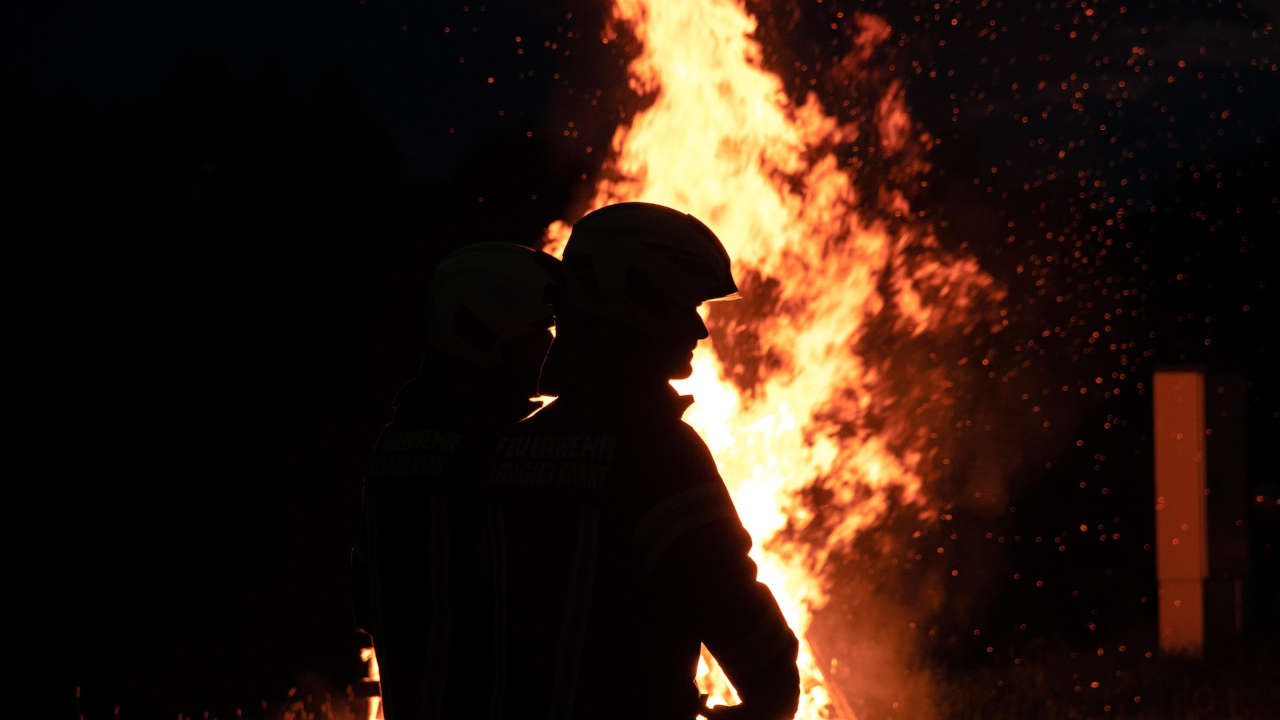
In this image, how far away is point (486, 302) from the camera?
4.14 meters

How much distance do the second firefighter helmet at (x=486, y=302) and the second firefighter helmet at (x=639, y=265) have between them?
1078 mm

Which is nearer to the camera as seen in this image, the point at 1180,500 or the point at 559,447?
the point at 559,447

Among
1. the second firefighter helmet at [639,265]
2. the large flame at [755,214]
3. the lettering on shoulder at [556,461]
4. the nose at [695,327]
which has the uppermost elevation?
the large flame at [755,214]

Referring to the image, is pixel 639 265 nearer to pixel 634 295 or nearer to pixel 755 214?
pixel 634 295

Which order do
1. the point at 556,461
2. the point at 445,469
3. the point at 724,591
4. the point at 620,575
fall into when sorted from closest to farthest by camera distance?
the point at 724,591 → the point at 620,575 → the point at 556,461 → the point at 445,469

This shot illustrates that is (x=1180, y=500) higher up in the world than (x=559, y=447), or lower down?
higher up

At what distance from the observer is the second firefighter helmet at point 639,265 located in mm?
2965

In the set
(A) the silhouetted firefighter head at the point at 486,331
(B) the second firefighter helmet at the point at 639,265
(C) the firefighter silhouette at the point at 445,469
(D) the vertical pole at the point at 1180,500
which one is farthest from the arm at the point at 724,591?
(D) the vertical pole at the point at 1180,500

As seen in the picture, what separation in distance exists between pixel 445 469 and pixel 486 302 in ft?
2.07

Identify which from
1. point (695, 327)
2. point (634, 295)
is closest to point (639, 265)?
point (634, 295)

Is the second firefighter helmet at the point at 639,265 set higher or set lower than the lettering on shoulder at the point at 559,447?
higher

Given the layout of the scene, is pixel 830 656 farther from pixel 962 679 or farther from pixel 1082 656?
pixel 1082 656

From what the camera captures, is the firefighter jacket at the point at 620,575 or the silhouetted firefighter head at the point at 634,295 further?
the silhouetted firefighter head at the point at 634,295

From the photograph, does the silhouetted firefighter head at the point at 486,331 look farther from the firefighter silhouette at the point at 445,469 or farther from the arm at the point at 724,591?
the arm at the point at 724,591
